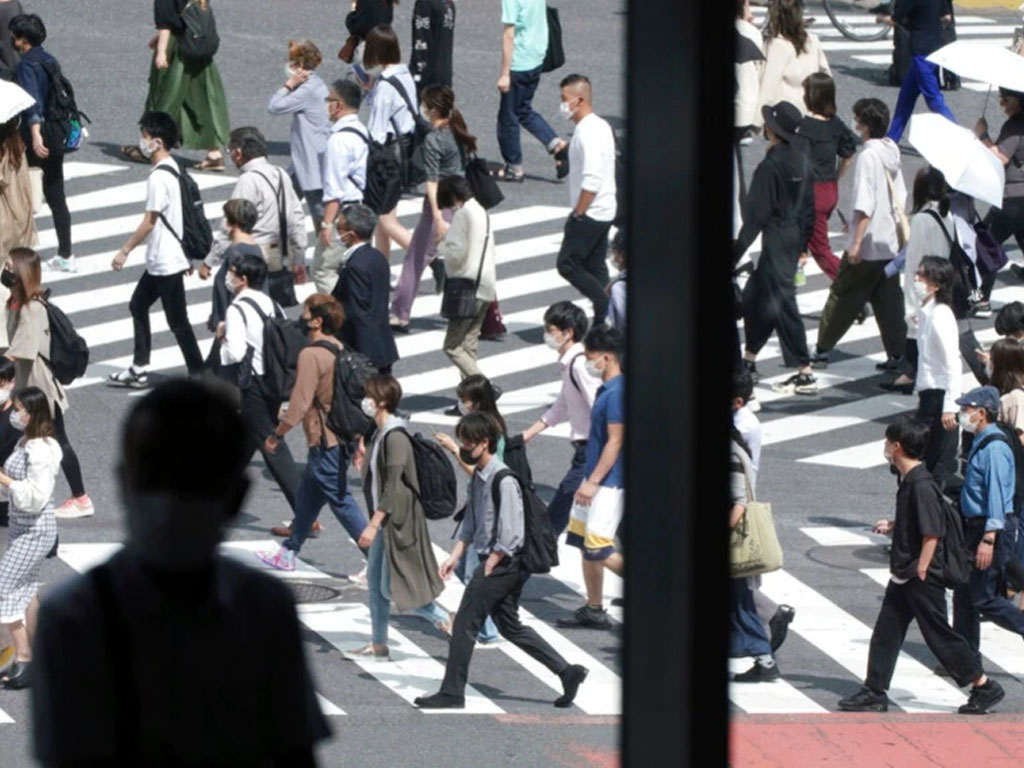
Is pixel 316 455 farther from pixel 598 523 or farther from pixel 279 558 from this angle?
pixel 598 523

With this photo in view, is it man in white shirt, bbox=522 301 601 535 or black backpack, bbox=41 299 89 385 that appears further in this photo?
black backpack, bbox=41 299 89 385

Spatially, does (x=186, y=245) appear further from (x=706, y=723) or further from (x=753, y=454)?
(x=706, y=723)

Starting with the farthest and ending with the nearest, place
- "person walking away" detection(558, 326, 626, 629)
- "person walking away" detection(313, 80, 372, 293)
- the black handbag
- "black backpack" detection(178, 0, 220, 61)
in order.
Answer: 1. "black backpack" detection(178, 0, 220, 61)
2. "person walking away" detection(313, 80, 372, 293)
3. the black handbag
4. "person walking away" detection(558, 326, 626, 629)

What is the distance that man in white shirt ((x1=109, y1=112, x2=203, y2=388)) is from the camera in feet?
44.7

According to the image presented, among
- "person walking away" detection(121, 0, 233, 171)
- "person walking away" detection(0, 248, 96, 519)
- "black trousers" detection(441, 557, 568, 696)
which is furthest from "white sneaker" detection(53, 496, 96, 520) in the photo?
"person walking away" detection(121, 0, 233, 171)

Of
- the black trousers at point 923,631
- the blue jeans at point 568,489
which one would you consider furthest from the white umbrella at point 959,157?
the black trousers at point 923,631

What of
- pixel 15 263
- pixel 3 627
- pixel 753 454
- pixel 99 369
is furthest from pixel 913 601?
pixel 99 369

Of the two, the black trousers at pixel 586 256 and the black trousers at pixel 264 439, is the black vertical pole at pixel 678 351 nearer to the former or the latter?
the black trousers at pixel 264 439

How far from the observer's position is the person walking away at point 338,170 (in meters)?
14.8

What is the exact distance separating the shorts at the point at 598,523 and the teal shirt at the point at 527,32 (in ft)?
25.6

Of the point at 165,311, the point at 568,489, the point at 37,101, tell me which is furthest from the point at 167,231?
the point at 568,489

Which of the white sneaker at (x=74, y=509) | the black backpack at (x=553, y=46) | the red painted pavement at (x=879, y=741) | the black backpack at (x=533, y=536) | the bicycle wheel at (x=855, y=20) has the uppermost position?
the black backpack at (x=553, y=46)

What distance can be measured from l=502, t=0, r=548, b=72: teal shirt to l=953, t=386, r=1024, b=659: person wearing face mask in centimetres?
821

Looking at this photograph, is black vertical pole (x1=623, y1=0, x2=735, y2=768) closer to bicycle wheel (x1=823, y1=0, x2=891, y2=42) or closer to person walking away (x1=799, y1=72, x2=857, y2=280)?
person walking away (x1=799, y1=72, x2=857, y2=280)
